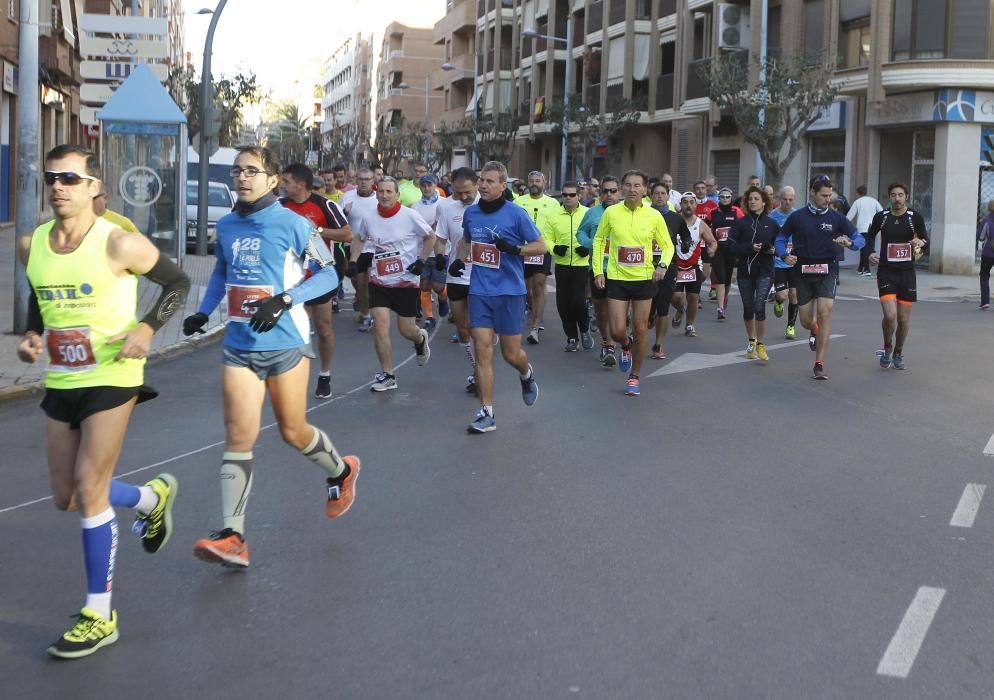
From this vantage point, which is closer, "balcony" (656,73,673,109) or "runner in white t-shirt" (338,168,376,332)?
"runner in white t-shirt" (338,168,376,332)

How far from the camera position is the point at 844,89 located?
1232 inches

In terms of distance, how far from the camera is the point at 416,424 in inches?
368

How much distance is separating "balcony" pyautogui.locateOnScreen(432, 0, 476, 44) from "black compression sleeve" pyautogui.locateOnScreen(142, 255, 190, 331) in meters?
69.5

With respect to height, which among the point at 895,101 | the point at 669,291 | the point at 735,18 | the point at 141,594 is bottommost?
the point at 141,594

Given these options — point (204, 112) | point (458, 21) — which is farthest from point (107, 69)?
point (458, 21)

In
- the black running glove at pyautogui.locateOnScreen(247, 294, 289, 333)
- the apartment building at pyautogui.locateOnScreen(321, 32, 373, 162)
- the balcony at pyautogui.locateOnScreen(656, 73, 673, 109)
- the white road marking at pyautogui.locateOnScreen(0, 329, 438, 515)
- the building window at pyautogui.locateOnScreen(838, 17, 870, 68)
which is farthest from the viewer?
the apartment building at pyautogui.locateOnScreen(321, 32, 373, 162)

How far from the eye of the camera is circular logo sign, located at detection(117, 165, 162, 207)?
20641mm

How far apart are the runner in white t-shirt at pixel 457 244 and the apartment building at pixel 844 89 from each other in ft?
61.3

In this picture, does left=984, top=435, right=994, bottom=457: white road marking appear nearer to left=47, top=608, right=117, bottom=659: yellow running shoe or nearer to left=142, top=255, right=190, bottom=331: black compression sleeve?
left=142, top=255, right=190, bottom=331: black compression sleeve

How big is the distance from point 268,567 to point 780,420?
17.1 ft

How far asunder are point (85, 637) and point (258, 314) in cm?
157

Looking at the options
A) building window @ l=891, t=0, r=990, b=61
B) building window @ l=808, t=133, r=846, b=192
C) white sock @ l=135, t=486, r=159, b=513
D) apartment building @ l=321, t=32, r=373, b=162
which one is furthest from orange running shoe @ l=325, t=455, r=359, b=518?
apartment building @ l=321, t=32, r=373, b=162

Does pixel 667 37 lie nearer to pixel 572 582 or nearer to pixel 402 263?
pixel 402 263

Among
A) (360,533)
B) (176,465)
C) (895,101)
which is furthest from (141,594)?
(895,101)
